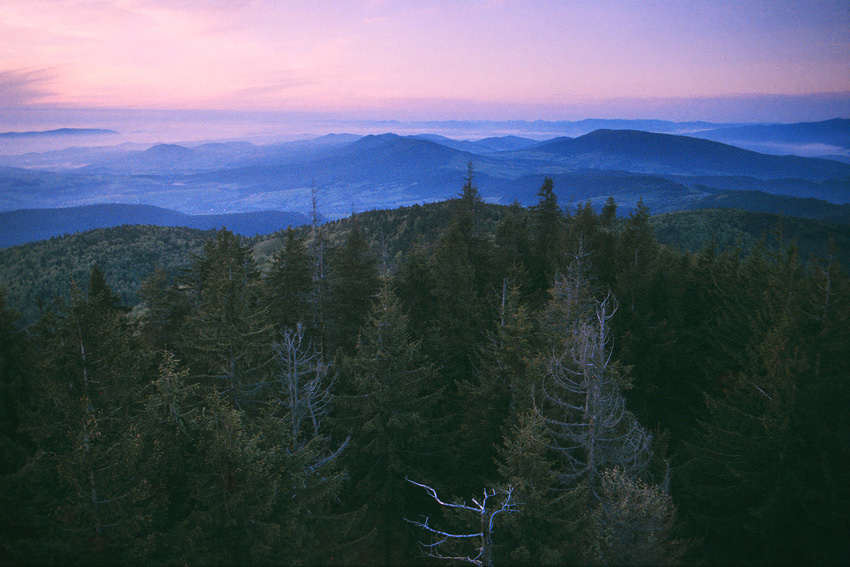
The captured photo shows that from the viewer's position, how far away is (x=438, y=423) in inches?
793

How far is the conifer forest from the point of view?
425 inches

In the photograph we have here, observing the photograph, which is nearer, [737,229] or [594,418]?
[594,418]

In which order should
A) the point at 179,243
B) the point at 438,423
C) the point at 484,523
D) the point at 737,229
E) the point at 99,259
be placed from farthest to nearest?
the point at 737,229
the point at 179,243
the point at 99,259
the point at 438,423
the point at 484,523

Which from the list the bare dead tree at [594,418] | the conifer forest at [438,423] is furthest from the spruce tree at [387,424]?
the bare dead tree at [594,418]

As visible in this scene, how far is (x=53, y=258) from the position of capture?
362ft

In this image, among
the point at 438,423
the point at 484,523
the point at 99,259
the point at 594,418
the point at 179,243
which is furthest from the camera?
the point at 179,243

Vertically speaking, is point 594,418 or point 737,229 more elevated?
point 594,418

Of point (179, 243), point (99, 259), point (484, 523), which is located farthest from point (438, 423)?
point (179, 243)

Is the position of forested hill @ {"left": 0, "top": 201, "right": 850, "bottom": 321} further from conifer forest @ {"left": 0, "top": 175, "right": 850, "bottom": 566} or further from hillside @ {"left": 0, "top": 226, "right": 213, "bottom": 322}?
conifer forest @ {"left": 0, "top": 175, "right": 850, "bottom": 566}

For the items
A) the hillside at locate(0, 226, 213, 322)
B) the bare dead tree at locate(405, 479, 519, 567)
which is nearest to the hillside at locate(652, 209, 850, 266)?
the hillside at locate(0, 226, 213, 322)

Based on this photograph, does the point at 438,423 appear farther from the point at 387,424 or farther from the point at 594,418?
the point at 594,418

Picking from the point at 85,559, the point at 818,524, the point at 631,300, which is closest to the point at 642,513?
the point at 818,524

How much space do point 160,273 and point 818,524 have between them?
117ft

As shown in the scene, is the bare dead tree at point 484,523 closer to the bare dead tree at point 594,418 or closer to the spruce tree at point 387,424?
the bare dead tree at point 594,418
